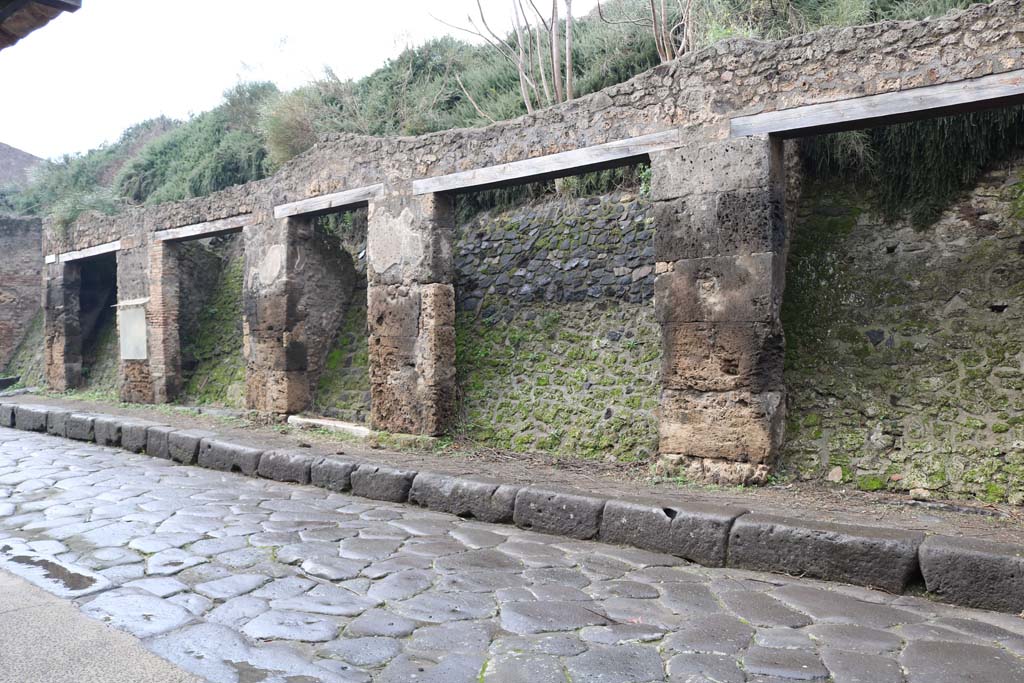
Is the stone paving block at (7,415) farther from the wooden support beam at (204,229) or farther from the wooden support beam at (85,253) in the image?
the wooden support beam at (204,229)

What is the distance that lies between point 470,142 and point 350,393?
3774 millimetres

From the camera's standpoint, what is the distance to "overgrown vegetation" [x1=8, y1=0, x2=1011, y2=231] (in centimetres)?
597

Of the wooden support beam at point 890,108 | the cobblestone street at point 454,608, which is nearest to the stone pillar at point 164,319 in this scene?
the cobblestone street at point 454,608

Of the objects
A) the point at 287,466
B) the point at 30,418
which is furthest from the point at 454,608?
the point at 30,418

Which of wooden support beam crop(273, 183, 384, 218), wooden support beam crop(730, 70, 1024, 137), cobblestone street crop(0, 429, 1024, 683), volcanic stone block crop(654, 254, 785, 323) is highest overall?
wooden support beam crop(273, 183, 384, 218)

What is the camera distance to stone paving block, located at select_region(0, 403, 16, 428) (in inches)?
443

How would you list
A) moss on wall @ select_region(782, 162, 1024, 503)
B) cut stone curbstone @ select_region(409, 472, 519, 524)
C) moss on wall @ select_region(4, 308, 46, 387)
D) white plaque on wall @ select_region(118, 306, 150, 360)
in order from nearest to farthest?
moss on wall @ select_region(782, 162, 1024, 503) → cut stone curbstone @ select_region(409, 472, 519, 524) → white plaque on wall @ select_region(118, 306, 150, 360) → moss on wall @ select_region(4, 308, 46, 387)

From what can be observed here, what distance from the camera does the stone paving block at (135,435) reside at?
8.69 meters

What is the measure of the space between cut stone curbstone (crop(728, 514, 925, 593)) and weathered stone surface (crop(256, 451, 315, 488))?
156 inches

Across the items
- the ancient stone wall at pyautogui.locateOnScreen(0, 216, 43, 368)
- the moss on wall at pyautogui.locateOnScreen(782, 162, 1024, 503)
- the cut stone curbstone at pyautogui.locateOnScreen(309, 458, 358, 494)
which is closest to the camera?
the moss on wall at pyautogui.locateOnScreen(782, 162, 1024, 503)

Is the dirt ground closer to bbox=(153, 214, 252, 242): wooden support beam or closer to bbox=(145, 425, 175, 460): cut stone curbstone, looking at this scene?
bbox=(145, 425, 175, 460): cut stone curbstone

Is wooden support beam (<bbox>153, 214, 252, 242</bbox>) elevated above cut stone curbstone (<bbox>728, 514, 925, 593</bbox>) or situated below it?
above

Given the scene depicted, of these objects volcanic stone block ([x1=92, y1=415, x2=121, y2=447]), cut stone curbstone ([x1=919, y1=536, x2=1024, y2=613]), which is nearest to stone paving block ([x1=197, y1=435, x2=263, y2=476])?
volcanic stone block ([x1=92, y1=415, x2=121, y2=447])

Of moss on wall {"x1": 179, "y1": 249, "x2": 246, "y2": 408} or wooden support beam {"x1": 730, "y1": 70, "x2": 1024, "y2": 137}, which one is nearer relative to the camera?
wooden support beam {"x1": 730, "y1": 70, "x2": 1024, "y2": 137}
